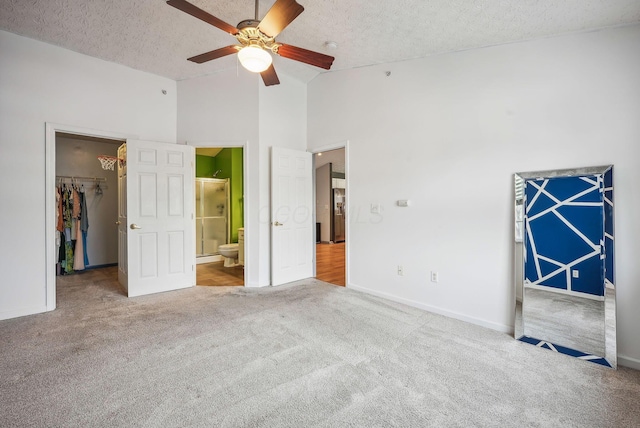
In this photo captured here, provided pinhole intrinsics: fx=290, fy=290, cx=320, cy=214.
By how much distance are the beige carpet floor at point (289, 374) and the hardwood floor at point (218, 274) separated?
1266 mm

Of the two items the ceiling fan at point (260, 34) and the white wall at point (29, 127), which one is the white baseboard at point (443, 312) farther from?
the white wall at point (29, 127)

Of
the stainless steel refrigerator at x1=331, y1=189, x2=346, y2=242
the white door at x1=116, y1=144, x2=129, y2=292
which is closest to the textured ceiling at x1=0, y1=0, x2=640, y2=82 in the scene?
the white door at x1=116, y1=144, x2=129, y2=292

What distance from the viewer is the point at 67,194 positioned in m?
5.25

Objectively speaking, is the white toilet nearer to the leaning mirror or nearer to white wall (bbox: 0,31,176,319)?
white wall (bbox: 0,31,176,319)

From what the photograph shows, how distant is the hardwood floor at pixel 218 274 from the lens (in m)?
4.55

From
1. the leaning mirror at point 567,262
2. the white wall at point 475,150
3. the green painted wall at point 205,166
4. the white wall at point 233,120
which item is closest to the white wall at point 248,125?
the white wall at point 233,120

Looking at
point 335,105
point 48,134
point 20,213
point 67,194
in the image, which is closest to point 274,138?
point 335,105

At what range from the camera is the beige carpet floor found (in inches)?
66.2

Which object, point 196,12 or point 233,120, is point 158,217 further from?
point 196,12

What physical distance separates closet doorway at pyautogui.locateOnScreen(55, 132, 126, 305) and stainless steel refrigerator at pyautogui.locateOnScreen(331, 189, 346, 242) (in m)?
5.93

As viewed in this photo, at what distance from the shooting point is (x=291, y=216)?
451 cm

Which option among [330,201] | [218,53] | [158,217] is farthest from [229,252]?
[330,201]

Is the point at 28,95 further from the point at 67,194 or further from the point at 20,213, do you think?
the point at 67,194

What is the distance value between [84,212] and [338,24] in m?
5.54
